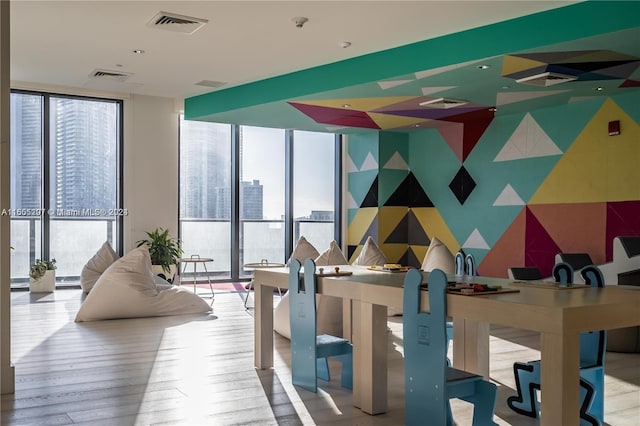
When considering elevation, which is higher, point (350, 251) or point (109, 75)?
point (109, 75)

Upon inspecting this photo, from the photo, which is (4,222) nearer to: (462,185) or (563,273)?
(563,273)

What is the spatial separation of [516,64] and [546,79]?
26.3 inches

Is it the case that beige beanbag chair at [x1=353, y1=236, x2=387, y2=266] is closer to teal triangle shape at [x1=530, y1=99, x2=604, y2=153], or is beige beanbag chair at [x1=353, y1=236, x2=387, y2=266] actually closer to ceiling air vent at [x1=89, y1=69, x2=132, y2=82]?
teal triangle shape at [x1=530, y1=99, x2=604, y2=153]

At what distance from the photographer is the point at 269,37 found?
590cm

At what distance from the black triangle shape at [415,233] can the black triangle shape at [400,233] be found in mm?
36

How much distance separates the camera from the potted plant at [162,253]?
9.05 meters

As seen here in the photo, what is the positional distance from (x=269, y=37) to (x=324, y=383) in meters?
3.37

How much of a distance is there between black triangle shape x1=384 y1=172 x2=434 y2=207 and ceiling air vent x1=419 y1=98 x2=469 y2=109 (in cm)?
245

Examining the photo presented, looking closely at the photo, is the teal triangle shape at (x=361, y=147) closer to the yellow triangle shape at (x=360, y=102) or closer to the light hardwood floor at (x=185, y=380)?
the yellow triangle shape at (x=360, y=102)

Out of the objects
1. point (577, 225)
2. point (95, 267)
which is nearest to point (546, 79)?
point (577, 225)

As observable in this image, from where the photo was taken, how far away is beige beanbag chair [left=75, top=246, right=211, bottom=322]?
20.6 feet

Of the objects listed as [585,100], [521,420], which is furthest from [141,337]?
[585,100]

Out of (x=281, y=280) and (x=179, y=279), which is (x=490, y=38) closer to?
(x=281, y=280)

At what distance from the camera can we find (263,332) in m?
4.32
